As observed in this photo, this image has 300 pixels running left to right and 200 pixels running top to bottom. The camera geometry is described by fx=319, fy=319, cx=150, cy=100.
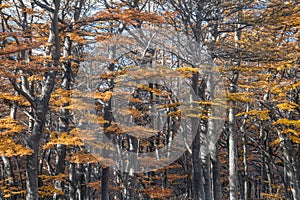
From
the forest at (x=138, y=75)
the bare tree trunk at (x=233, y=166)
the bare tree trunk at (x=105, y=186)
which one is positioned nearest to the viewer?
the forest at (x=138, y=75)

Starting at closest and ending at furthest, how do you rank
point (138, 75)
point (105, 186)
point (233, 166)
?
point (138, 75)
point (233, 166)
point (105, 186)

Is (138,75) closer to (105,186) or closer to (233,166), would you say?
(105,186)

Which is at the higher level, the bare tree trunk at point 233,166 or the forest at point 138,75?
the forest at point 138,75

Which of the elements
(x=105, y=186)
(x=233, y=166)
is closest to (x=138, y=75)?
(x=105, y=186)

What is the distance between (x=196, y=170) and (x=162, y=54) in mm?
8552

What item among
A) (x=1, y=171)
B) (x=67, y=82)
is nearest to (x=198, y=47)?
(x=67, y=82)

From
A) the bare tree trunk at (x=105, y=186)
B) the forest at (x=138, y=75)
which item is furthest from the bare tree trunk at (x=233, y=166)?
the bare tree trunk at (x=105, y=186)

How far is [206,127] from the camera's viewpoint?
43.4 ft

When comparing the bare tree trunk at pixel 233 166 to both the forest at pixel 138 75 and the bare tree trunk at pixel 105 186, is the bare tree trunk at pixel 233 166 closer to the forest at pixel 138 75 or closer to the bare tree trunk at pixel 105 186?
the forest at pixel 138 75

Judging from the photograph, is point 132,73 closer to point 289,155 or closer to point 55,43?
point 55,43

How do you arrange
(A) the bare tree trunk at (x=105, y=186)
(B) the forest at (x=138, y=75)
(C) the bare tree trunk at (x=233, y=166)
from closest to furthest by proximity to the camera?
(B) the forest at (x=138, y=75) → (C) the bare tree trunk at (x=233, y=166) → (A) the bare tree trunk at (x=105, y=186)

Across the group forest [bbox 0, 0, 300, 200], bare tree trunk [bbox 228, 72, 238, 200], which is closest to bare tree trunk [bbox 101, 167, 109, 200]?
forest [bbox 0, 0, 300, 200]

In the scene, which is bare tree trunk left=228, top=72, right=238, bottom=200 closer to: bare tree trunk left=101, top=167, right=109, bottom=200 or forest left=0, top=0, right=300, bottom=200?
forest left=0, top=0, right=300, bottom=200

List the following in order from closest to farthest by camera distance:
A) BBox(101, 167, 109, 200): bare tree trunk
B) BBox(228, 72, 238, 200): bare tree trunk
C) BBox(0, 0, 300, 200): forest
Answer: BBox(0, 0, 300, 200): forest, BBox(228, 72, 238, 200): bare tree trunk, BBox(101, 167, 109, 200): bare tree trunk
